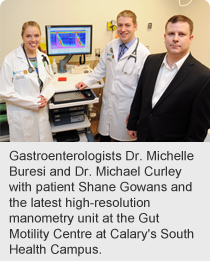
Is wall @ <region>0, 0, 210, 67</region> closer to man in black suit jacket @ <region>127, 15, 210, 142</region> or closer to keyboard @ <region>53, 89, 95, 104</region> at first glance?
keyboard @ <region>53, 89, 95, 104</region>

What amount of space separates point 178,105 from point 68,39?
1.45 m

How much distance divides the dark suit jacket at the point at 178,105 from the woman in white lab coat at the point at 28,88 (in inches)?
31.5

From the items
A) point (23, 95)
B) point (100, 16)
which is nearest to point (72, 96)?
point (23, 95)

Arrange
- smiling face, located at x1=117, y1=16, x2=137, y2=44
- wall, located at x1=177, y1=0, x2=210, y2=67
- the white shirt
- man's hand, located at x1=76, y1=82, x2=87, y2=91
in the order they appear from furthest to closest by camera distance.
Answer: wall, located at x1=177, y1=0, x2=210, y2=67, man's hand, located at x1=76, y1=82, x2=87, y2=91, smiling face, located at x1=117, y1=16, x2=137, y2=44, the white shirt

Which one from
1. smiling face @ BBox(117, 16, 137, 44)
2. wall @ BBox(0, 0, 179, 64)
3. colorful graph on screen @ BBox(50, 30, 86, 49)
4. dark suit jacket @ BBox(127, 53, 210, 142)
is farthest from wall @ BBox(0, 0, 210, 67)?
dark suit jacket @ BBox(127, 53, 210, 142)

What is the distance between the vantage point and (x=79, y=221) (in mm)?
1021

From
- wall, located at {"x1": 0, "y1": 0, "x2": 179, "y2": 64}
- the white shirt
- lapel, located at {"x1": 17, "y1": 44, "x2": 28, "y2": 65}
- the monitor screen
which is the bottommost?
the white shirt

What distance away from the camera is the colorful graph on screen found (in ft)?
7.18

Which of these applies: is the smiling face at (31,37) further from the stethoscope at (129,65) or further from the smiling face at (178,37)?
the smiling face at (178,37)

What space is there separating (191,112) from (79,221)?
818 mm

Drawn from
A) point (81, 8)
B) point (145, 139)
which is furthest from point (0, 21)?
point (145, 139)

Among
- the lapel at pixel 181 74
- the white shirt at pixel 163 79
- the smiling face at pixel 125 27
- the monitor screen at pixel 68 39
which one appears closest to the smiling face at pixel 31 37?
the monitor screen at pixel 68 39

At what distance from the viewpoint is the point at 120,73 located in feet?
6.31

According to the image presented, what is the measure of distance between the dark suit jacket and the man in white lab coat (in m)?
0.41
